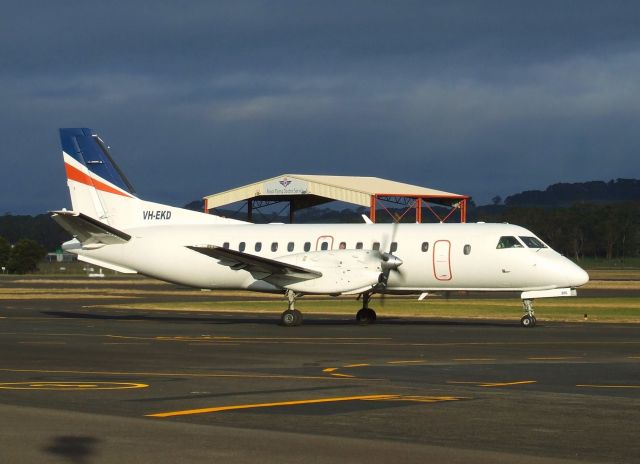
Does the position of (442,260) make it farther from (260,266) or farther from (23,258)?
(23,258)

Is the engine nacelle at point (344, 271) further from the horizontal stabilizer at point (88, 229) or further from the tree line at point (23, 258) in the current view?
the tree line at point (23, 258)

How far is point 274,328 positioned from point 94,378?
588 inches

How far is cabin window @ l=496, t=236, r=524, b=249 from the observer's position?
33406mm

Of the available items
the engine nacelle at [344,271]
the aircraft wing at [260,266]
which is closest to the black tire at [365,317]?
the engine nacelle at [344,271]

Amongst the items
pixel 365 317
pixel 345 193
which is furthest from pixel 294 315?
pixel 345 193

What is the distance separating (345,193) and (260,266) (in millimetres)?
42909

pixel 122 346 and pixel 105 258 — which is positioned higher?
pixel 105 258

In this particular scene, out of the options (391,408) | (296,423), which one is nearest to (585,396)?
(391,408)

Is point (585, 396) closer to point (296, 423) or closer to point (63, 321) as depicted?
point (296, 423)

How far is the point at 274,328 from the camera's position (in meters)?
32.8

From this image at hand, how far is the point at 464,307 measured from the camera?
46.2m

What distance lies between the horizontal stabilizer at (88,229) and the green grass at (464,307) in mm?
9144

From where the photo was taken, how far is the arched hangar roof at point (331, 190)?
7569 cm

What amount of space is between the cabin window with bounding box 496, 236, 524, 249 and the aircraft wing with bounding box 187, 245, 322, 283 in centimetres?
562
